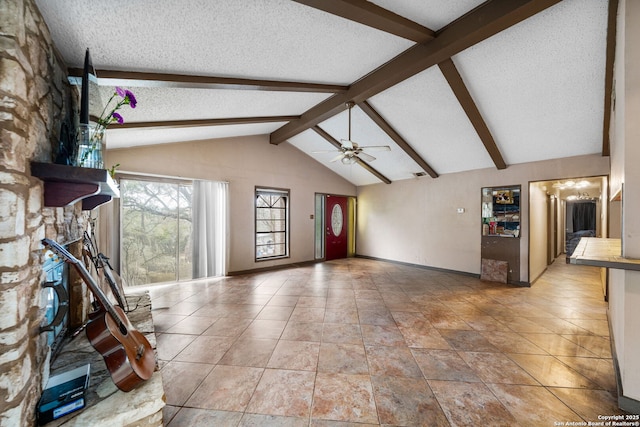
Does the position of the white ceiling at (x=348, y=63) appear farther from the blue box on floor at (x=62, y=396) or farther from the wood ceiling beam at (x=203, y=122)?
the blue box on floor at (x=62, y=396)

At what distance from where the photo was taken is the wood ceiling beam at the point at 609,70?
2.16m

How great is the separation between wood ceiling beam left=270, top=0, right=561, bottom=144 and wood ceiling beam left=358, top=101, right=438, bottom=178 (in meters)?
0.42

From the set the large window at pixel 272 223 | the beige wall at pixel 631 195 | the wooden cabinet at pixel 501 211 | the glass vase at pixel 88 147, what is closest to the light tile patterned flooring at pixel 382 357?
the beige wall at pixel 631 195

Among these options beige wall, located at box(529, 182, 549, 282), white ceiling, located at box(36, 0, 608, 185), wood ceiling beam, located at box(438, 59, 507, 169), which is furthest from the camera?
beige wall, located at box(529, 182, 549, 282)

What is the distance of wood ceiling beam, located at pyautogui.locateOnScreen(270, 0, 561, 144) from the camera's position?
7.04 feet

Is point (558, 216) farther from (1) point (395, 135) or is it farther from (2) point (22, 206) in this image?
(2) point (22, 206)

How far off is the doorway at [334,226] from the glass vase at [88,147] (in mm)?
5706

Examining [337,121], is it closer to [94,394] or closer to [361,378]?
[361,378]

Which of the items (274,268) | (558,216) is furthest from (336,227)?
(558,216)

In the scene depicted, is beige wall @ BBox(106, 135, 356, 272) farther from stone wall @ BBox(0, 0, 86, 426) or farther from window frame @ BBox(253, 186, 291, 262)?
stone wall @ BBox(0, 0, 86, 426)

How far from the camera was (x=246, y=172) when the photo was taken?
5.69 meters

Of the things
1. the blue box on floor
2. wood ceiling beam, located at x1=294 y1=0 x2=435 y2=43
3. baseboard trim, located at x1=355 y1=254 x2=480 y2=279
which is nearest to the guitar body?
the blue box on floor

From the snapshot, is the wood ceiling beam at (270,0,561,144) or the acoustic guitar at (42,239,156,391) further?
the wood ceiling beam at (270,0,561,144)

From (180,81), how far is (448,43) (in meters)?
2.84
